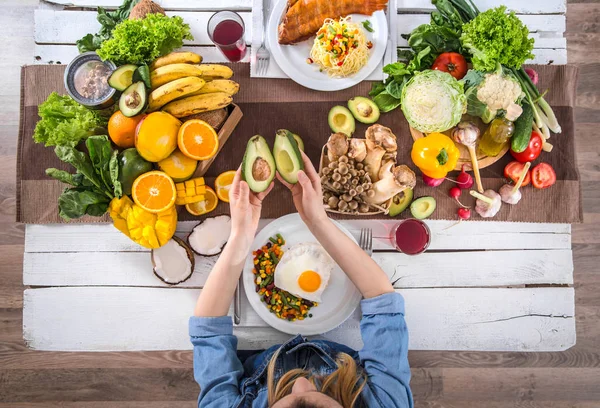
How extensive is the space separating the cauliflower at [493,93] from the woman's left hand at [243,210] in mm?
1029

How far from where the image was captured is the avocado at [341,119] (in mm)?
2070

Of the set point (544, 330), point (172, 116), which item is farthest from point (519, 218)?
point (172, 116)

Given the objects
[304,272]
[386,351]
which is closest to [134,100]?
[304,272]

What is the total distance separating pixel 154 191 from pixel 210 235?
Result: 0.35m

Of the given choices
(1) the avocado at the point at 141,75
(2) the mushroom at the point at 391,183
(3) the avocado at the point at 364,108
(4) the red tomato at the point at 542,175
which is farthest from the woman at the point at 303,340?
(4) the red tomato at the point at 542,175

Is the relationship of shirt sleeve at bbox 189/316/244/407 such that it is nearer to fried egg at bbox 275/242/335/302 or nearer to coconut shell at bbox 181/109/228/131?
fried egg at bbox 275/242/335/302

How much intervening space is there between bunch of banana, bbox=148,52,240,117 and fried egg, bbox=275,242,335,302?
0.77 meters

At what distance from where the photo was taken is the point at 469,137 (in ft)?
6.47

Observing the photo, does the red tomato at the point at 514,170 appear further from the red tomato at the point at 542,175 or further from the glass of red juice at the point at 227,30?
the glass of red juice at the point at 227,30

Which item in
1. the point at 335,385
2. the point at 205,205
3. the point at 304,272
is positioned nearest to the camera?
the point at 335,385

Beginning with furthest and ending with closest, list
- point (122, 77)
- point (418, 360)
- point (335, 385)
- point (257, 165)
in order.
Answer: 1. point (418, 360)
2. point (122, 77)
3. point (257, 165)
4. point (335, 385)

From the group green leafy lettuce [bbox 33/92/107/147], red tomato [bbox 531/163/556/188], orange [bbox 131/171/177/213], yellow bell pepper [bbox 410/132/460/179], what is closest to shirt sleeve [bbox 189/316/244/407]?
orange [bbox 131/171/177/213]

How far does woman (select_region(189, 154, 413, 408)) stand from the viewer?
1.70 meters

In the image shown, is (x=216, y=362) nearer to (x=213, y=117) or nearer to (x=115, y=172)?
(x=115, y=172)
